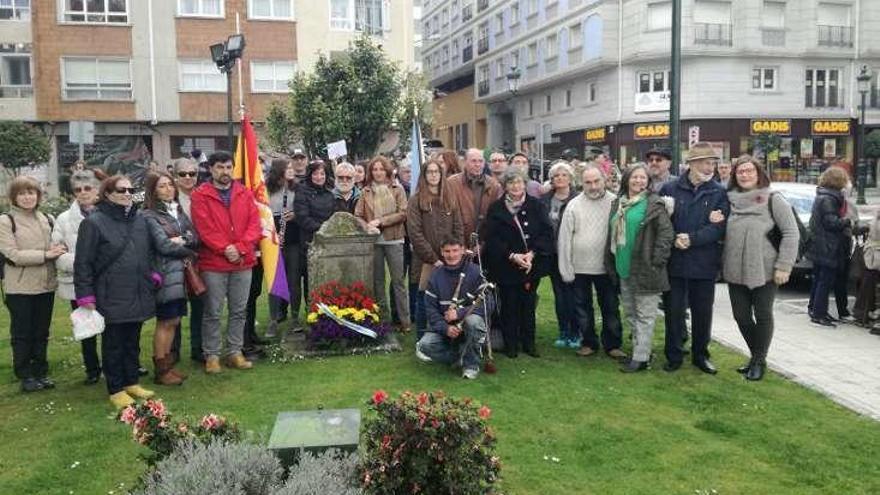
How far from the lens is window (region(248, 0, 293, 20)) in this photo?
1204 inches

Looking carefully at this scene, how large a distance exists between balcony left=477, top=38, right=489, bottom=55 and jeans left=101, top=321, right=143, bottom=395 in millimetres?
51894

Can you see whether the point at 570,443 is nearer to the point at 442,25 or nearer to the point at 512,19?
the point at 512,19

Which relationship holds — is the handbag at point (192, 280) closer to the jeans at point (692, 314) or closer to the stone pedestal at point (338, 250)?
the stone pedestal at point (338, 250)

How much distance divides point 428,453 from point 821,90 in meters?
41.4

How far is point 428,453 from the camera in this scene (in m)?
3.64

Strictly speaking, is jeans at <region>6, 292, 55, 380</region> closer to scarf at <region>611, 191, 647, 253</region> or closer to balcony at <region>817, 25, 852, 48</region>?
scarf at <region>611, 191, 647, 253</region>

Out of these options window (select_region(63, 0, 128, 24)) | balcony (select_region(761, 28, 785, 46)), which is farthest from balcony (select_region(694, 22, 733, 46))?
window (select_region(63, 0, 128, 24))

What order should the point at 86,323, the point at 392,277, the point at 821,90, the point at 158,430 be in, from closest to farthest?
the point at 158,430 → the point at 86,323 → the point at 392,277 → the point at 821,90

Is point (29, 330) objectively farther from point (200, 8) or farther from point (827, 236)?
point (200, 8)

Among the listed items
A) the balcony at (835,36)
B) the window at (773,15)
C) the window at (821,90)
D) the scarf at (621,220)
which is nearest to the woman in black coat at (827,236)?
the scarf at (621,220)

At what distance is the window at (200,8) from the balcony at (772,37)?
26.7m

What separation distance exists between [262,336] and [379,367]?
7.07 ft

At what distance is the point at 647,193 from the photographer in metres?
7.32

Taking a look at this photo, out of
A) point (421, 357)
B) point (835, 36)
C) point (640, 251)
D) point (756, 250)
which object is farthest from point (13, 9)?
point (835, 36)
